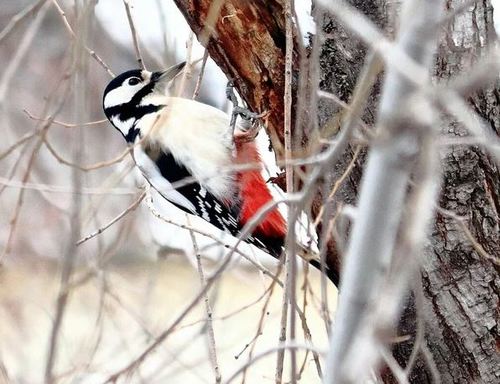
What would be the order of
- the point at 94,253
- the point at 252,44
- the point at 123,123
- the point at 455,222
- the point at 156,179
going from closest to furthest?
1. the point at 455,222
2. the point at 252,44
3. the point at 156,179
4. the point at 123,123
5. the point at 94,253

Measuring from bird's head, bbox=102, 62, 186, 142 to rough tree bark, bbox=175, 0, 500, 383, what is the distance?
0.60 metres

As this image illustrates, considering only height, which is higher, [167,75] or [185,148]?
[167,75]

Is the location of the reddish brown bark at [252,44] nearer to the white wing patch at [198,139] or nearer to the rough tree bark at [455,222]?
the rough tree bark at [455,222]

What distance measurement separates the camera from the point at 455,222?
167 cm

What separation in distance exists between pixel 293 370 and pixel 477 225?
668 millimetres

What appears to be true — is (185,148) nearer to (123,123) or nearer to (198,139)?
(198,139)

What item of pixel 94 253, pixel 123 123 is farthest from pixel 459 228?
pixel 94 253

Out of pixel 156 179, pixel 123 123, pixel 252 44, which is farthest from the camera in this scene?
pixel 123 123

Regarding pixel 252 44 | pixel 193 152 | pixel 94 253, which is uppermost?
pixel 94 253

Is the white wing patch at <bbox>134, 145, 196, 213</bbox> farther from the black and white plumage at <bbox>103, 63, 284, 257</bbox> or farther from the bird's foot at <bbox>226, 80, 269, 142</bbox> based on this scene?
the bird's foot at <bbox>226, 80, 269, 142</bbox>

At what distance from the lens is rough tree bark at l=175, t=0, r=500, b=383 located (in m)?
1.66

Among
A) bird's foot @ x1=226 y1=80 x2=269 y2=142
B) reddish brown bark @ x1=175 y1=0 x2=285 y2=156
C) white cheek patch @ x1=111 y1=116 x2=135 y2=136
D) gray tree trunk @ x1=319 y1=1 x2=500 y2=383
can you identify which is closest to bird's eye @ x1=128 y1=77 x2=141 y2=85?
white cheek patch @ x1=111 y1=116 x2=135 y2=136

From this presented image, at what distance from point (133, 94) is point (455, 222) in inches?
40.3

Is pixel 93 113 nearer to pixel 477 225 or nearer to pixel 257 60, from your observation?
pixel 257 60
